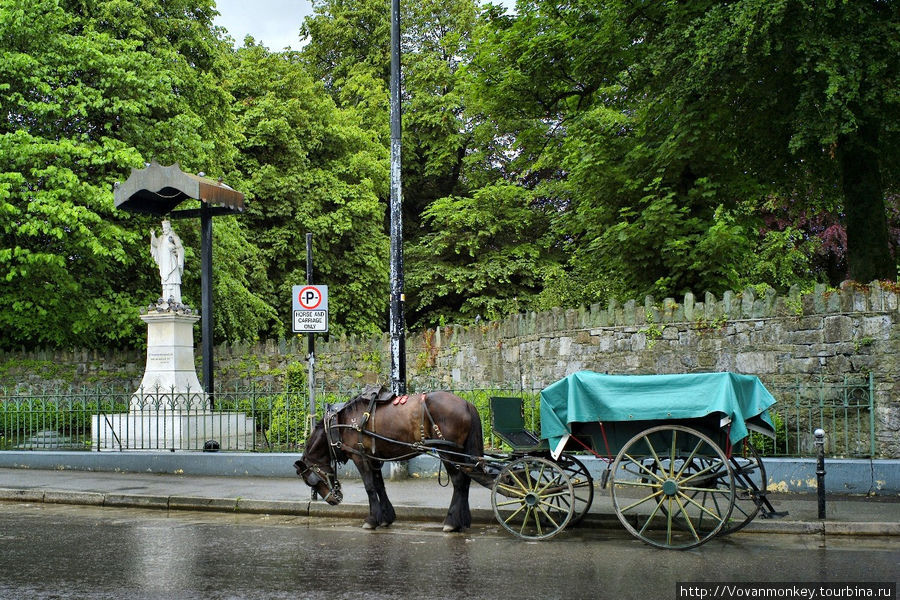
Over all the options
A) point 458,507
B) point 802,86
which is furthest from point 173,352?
point 802,86

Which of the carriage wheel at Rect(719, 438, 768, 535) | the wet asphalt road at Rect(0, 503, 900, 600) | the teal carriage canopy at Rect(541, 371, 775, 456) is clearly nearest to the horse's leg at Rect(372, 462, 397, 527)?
the wet asphalt road at Rect(0, 503, 900, 600)

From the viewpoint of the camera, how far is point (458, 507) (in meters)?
10.0

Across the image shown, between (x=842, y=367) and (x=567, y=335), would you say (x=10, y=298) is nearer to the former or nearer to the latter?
(x=567, y=335)

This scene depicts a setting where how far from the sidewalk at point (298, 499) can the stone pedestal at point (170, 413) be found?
3.69 ft

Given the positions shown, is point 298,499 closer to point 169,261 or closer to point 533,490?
point 533,490

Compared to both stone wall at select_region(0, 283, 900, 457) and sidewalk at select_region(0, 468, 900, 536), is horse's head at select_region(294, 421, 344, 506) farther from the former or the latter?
stone wall at select_region(0, 283, 900, 457)

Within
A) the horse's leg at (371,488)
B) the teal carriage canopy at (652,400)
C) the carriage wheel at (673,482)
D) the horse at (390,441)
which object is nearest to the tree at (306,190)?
the horse at (390,441)

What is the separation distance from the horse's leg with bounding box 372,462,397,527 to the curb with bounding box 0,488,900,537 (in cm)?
65

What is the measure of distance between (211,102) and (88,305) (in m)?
7.98

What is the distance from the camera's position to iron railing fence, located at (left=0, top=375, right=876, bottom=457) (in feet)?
43.3

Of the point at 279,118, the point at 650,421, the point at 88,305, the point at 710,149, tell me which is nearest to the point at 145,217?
the point at 88,305

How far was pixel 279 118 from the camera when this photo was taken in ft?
112

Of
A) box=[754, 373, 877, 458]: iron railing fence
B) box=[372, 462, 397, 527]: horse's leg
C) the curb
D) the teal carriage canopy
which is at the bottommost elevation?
the curb

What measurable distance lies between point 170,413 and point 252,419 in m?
2.39
